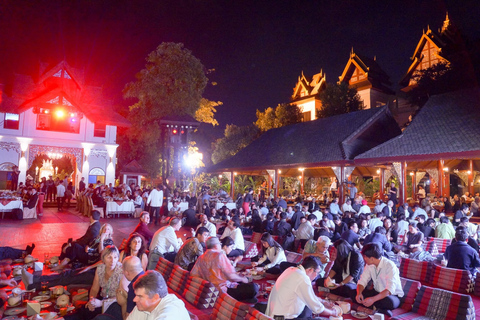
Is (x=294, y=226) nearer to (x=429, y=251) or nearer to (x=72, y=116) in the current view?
(x=429, y=251)

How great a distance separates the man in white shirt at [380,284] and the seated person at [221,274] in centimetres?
169

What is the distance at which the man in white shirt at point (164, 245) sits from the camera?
7.25 meters

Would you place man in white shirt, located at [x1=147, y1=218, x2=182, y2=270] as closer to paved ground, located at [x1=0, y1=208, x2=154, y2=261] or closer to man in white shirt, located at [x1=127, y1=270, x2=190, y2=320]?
paved ground, located at [x1=0, y1=208, x2=154, y2=261]

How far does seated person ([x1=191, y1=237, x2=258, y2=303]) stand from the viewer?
5691 millimetres

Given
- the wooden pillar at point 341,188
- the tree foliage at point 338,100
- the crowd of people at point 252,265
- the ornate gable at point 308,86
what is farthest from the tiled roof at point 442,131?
the ornate gable at point 308,86

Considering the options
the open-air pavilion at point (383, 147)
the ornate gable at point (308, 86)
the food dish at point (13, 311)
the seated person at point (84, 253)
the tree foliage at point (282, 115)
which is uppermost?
the ornate gable at point (308, 86)

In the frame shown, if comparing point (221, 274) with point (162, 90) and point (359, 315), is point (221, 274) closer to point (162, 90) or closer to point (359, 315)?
point (359, 315)

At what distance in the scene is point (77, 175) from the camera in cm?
2600

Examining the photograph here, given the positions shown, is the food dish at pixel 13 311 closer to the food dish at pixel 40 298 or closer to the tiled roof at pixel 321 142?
the food dish at pixel 40 298

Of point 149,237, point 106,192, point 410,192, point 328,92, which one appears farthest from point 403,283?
point 328,92

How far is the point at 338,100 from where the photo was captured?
31.7 metres

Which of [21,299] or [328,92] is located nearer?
[21,299]

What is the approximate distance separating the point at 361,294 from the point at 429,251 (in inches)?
208

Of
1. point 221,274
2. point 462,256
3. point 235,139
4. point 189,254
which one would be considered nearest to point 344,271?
point 221,274
